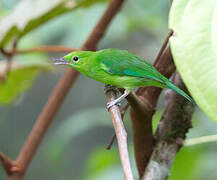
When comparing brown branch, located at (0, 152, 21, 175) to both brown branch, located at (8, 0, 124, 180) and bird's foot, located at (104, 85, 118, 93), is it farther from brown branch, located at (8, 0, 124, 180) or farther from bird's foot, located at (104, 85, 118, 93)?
bird's foot, located at (104, 85, 118, 93)

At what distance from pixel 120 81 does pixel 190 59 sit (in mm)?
785

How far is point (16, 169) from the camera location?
59.9 inches

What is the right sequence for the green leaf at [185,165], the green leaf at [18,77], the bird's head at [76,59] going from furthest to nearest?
the green leaf at [18,77] < the green leaf at [185,165] < the bird's head at [76,59]

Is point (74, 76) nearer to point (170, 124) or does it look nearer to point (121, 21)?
point (170, 124)

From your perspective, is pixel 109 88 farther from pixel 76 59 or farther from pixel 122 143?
pixel 122 143

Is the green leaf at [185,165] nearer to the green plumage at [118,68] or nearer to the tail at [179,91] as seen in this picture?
the green plumage at [118,68]

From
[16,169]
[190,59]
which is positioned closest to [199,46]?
[190,59]

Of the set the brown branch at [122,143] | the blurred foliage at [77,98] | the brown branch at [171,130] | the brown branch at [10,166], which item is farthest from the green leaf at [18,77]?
the brown branch at [122,143]

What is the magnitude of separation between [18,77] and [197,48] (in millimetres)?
1644

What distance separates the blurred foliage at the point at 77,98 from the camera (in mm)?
2061

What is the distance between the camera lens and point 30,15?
1786mm

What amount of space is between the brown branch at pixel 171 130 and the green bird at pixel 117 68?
0.08 metres

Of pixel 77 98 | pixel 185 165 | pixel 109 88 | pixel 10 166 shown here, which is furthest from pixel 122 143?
pixel 77 98

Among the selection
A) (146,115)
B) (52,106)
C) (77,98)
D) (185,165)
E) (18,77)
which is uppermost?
(146,115)
